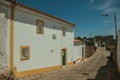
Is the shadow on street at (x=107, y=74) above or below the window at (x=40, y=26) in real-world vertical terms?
below

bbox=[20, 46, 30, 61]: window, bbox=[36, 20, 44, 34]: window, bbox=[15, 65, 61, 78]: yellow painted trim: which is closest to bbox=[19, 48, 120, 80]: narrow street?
bbox=[15, 65, 61, 78]: yellow painted trim

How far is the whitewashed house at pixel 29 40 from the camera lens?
11516mm

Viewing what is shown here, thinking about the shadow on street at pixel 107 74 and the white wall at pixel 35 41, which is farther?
the shadow on street at pixel 107 74

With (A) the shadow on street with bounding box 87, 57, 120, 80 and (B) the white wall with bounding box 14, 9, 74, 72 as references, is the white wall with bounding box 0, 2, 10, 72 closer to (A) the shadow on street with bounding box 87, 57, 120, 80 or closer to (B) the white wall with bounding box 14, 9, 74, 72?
(B) the white wall with bounding box 14, 9, 74, 72

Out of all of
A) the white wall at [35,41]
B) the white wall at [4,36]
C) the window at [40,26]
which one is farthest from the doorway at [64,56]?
the white wall at [4,36]

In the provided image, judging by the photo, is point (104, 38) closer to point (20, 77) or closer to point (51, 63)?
point (51, 63)

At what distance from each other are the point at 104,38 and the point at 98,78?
64.6 m

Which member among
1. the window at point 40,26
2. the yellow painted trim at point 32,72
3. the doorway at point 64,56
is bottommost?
the yellow painted trim at point 32,72

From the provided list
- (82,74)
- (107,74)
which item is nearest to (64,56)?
(82,74)

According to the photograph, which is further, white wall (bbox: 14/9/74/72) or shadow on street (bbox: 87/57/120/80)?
shadow on street (bbox: 87/57/120/80)

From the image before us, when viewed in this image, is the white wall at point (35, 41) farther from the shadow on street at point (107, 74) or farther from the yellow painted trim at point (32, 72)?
the shadow on street at point (107, 74)

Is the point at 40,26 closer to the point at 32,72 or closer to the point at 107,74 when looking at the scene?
the point at 32,72

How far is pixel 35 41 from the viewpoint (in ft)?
48.3

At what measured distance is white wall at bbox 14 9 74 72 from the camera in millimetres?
12695
